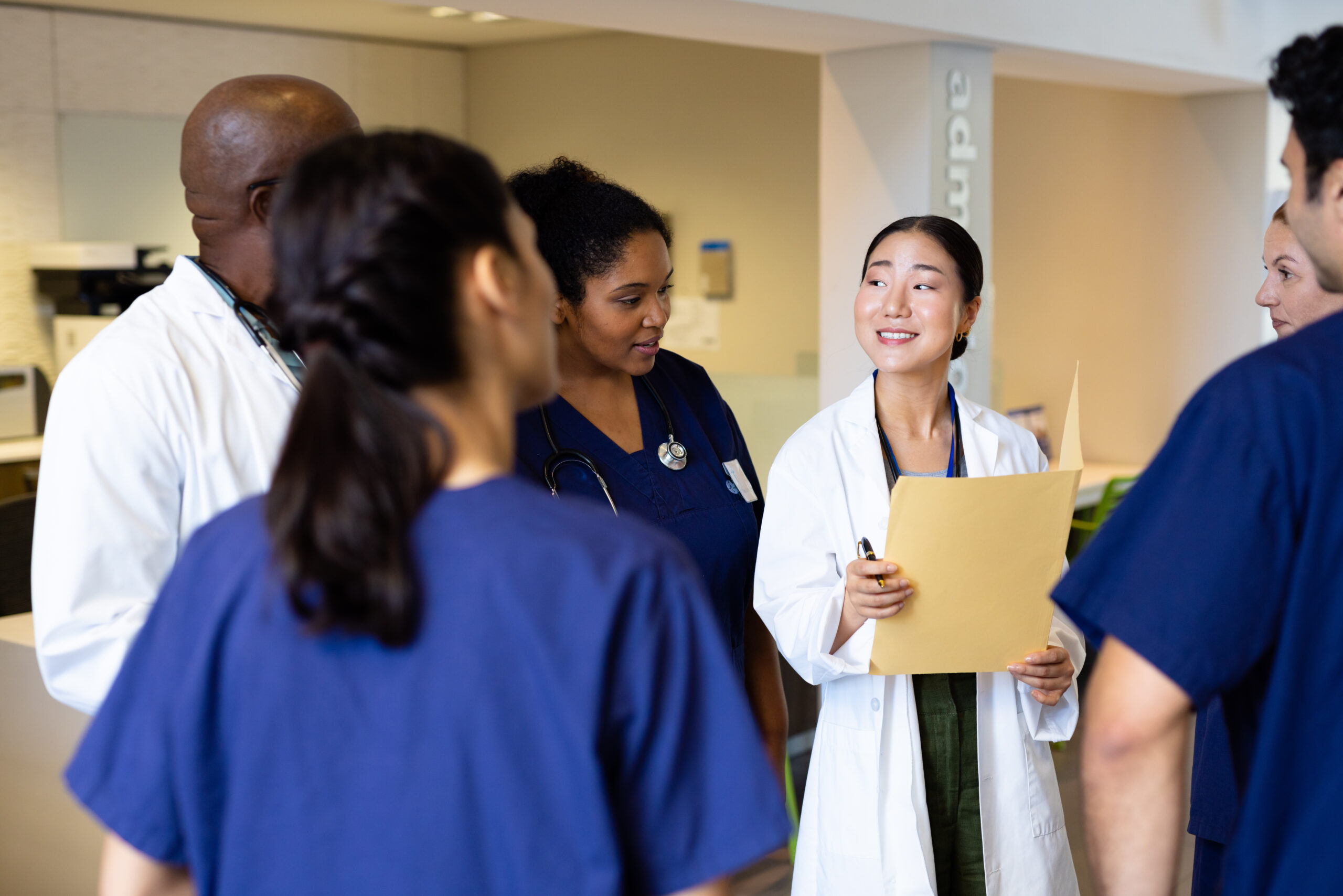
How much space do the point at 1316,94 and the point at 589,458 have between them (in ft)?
3.58

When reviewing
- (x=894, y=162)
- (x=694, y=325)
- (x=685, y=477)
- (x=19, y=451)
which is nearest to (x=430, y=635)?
(x=685, y=477)

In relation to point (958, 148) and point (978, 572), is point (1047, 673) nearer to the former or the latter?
point (978, 572)

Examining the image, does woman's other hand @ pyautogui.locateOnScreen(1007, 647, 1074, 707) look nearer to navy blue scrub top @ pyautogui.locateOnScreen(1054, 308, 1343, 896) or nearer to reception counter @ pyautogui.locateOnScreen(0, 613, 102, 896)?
navy blue scrub top @ pyautogui.locateOnScreen(1054, 308, 1343, 896)

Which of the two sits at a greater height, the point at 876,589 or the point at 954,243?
the point at 954,243

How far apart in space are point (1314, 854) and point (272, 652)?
0.80 meters

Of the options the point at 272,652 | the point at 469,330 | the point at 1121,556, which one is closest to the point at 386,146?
the point at 469,330

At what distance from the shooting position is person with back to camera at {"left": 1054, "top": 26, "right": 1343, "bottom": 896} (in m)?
0.94

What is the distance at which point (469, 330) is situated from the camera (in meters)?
0.82

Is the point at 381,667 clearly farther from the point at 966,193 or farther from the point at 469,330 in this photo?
the point at 966,193

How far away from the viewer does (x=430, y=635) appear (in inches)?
30.5

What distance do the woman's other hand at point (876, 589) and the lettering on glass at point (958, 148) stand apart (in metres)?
2.26

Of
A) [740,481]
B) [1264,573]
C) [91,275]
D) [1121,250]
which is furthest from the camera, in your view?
[1121,250]

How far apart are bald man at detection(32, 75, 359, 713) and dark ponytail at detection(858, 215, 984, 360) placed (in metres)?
0.91

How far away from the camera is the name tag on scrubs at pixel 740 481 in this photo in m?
1.93
